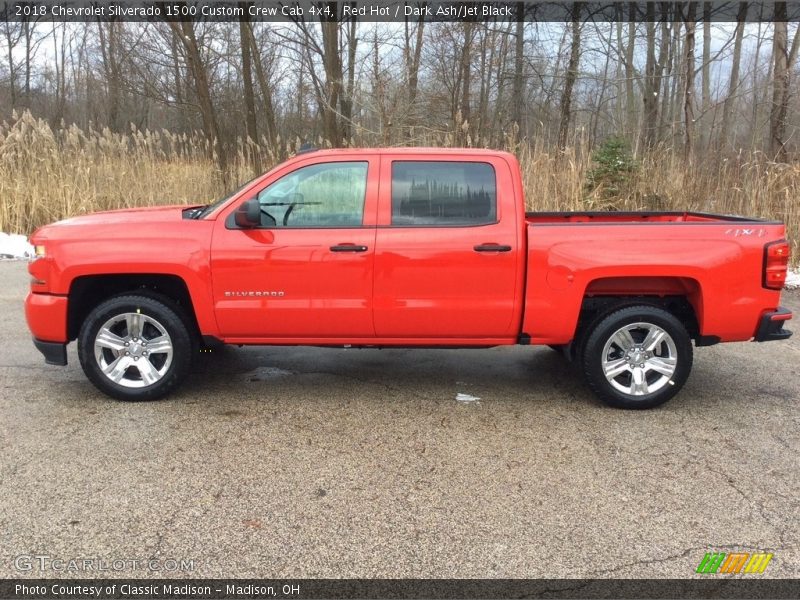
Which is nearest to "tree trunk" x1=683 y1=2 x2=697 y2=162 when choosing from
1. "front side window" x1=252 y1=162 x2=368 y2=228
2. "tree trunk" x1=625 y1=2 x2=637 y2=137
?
"tree trunk" x1=625 y1=2 x2=637 y2=137

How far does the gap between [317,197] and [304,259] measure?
1.64ft

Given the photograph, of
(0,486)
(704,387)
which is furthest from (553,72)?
(0,486)

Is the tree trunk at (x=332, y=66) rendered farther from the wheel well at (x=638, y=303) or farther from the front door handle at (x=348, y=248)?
the wheel well at (x=638, y=303)

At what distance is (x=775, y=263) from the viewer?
167 inches

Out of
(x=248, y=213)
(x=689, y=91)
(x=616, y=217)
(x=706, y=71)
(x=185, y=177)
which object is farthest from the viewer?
(x=706, y=71)

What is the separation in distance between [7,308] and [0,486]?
16.2 ft

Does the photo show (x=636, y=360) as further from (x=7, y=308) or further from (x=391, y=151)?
(x=7, y=308)

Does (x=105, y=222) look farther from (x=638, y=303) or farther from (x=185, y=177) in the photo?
(x=185, y=177)

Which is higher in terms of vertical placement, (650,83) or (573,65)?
(573,65)

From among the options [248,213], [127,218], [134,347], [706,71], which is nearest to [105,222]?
[127,218]

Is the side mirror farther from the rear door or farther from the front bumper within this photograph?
the front bumper

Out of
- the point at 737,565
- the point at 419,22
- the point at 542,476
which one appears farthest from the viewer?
the point at 419,22

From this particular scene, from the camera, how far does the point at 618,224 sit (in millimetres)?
4320

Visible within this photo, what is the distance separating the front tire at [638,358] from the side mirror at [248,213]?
2.56 m
